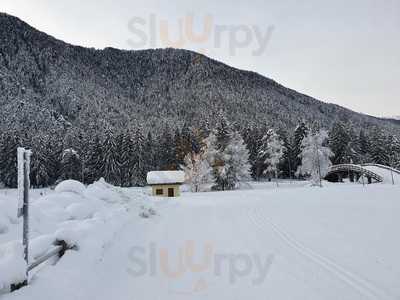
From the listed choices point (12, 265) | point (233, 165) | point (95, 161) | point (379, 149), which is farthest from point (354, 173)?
point (12, 265)

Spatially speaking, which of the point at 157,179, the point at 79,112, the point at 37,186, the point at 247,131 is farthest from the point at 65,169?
the point at 79,112

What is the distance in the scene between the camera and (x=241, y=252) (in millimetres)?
8352

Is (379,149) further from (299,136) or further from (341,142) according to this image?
(299,136)

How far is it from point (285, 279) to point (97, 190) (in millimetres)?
12136

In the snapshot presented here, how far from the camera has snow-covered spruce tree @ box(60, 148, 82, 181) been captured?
6781 centimetres

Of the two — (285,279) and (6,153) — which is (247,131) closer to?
(6,153)

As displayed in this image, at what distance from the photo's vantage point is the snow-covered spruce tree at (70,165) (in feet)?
222

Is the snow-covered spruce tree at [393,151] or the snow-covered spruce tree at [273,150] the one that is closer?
the snow-covered spruce tree at [273,150]

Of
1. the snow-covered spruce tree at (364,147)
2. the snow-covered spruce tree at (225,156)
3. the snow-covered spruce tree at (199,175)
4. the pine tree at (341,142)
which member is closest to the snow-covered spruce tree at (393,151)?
the snow-covered spruce tree at (364,147)

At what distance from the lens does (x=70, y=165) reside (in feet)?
223

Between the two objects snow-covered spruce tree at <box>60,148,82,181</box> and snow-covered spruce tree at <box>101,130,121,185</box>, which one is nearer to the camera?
snow-covered spruce tree at <box>101,130,121,185</box>

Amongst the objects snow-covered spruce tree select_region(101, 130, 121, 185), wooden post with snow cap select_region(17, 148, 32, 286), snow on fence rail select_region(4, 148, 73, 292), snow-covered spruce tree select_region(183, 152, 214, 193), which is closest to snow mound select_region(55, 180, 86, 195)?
snow on fence rail select_region(4, 148, 73, 292)

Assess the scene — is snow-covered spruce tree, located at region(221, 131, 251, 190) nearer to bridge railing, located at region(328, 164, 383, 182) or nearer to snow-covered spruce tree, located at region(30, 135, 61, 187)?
bridge railing, located at region(328, 164, 383, 182)

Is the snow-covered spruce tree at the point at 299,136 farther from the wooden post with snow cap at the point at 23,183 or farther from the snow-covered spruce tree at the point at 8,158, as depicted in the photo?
the wooden post with snow cap at the point at 23,183
